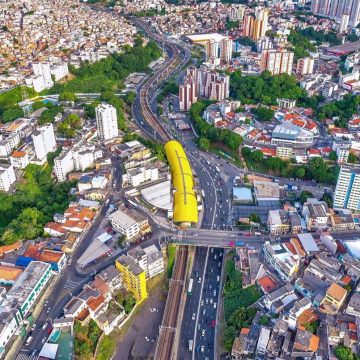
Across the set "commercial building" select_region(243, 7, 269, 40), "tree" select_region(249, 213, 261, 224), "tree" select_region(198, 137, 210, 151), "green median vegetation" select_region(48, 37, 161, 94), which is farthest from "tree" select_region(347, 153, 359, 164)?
"commercial building" select_region(243, 7, 269, 40)

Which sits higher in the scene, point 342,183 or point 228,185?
point 342,183

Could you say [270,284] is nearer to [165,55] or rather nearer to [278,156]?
[278,156]

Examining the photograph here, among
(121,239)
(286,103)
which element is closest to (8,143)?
(121,239)

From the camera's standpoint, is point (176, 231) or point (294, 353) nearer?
point (294, 353)

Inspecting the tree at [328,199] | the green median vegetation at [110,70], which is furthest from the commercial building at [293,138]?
the green median vegetation at [110,70]

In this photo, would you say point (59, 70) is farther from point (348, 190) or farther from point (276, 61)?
point (348, 190)

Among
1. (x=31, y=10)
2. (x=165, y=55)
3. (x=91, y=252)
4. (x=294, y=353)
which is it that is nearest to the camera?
(x=294, y=353)

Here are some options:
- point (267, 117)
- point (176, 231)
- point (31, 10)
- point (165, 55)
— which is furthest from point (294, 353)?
point (31, 10)
